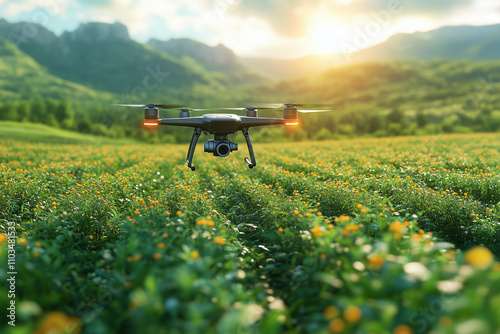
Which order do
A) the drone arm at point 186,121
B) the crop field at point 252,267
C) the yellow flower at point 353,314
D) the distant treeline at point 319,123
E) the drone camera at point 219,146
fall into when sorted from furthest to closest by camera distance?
the distant treeline at point 319,123 → the drone camera at point 219,146 → the drone arm at point 186,121 → the crop field at point 252,267 → the yellow flower at point 353,314

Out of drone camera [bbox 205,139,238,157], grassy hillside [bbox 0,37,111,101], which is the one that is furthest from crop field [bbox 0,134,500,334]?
grassy hillside [bbox 0,37,111,101]

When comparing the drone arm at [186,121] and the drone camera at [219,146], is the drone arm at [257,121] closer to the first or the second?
the drone camera at [219,146]

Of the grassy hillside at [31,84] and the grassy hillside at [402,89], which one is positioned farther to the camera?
the grassy hillside at [31,84]

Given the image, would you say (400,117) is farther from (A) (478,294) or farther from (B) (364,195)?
(A) (478,294)

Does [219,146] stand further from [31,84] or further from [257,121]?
[31,84]

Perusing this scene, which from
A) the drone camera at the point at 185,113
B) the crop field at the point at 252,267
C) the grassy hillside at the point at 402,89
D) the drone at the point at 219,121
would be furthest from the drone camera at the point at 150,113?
the grassy hillside at the point at 402,89

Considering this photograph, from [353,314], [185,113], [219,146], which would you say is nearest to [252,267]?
[219,146]

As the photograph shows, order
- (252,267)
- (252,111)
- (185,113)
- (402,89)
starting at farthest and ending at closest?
(402,89)
(252,267)
(252,111)
(185,113)

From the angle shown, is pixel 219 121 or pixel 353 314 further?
pixel 219 121

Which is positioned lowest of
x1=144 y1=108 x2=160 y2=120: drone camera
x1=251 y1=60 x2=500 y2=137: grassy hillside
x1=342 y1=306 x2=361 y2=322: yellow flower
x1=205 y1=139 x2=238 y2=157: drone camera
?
x1=342 y1=306 x2=361 y2=322: yellow flower

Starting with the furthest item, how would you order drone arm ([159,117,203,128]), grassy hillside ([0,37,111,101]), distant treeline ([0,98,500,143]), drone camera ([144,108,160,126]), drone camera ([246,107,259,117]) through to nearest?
grassy hillside ([0,37,111,101]) → distant treeline ([0,98,500,143]) → drone camera ([246,107,259,117]) → drone camera ([144,108,160,126]) → drone arm ([159,117,203,128])

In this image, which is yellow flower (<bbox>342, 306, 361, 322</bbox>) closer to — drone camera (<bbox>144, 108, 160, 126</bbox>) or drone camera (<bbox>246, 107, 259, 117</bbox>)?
drone camera (<bbox>246, 107, 259, 117</bbox>)
